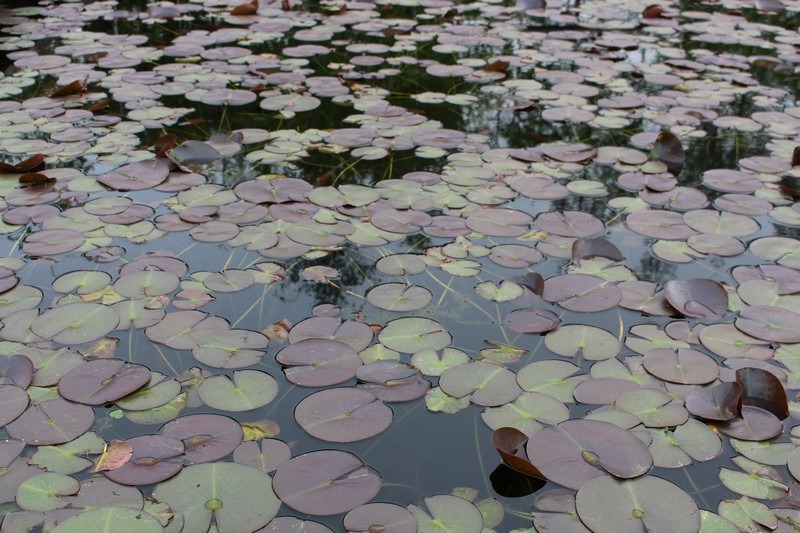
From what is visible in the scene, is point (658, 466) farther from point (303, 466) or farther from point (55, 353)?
point (55, 353)

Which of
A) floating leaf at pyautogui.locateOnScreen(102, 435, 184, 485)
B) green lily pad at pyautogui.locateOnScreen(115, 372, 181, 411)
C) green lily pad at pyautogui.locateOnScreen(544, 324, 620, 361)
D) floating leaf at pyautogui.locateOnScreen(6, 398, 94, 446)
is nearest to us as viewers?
floating leaf at pyautogui.locateOnScreen(102, 435, 184, 485)

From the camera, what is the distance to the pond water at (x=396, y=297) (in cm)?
161

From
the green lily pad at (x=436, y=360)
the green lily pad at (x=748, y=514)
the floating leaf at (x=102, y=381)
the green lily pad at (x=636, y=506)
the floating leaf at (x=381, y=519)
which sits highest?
the floating leaf at (x=102, y=381)

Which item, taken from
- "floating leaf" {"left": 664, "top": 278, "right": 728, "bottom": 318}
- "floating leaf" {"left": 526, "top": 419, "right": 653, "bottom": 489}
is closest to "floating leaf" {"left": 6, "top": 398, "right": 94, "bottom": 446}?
"floating leaf" {"left": 526, "top": 419, "right": 653, "bottom": 489}

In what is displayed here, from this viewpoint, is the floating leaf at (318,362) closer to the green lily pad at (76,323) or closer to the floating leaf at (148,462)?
the floating leaf at (148,462)

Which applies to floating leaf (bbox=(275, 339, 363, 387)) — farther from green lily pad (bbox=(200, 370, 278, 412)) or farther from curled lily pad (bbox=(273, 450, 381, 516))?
curled lily pad (bbox=(273, 450, 381, 516))

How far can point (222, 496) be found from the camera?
155 cm

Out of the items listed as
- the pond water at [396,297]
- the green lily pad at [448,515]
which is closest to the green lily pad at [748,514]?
the pond water at [396,297]

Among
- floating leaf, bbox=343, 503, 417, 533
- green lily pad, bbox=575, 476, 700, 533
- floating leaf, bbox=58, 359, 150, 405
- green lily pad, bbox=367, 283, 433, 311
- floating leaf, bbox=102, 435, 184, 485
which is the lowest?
floating leaf, bbox=343, 503, 417, 533

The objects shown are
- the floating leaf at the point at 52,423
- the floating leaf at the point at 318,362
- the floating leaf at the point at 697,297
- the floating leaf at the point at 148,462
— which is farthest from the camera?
the floating leaf at the point at 697,297

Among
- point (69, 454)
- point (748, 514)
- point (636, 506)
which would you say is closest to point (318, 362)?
point (69, 454)

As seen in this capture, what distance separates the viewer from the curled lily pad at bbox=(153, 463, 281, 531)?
1506mm

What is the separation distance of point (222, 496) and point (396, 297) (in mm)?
874

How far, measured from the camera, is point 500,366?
6.46 ft
